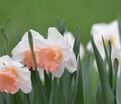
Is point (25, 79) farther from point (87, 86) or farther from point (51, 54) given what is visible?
point (87, 86)

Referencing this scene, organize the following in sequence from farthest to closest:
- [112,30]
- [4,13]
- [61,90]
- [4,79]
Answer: [4,13]
[112,30]
[61,90]
[4,79]

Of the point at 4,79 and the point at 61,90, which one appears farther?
the point at 61,90

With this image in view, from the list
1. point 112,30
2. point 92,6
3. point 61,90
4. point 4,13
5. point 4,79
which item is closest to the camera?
point 4,79

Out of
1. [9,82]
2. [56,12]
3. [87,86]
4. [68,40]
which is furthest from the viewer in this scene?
[56,12]

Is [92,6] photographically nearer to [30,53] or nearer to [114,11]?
[114,11]

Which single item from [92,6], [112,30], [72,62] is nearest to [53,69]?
[72,62]

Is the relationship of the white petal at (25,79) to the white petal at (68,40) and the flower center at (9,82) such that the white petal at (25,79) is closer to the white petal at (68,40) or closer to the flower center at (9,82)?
the flower center at (9,82)

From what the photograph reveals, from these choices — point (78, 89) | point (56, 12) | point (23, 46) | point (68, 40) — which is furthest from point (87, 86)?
point (56, 12)
